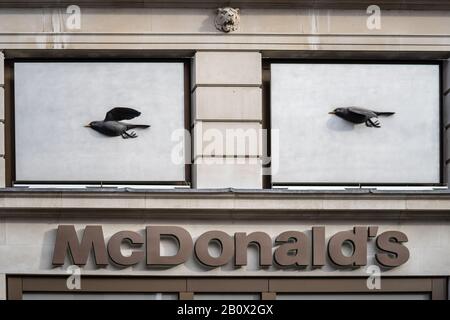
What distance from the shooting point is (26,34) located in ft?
67.5

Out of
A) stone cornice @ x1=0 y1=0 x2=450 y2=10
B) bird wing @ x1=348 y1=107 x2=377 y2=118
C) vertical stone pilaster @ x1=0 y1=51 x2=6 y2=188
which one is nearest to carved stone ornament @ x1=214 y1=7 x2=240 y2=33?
stone cornice @ x1=0 y1=0 x2=450 y2=10

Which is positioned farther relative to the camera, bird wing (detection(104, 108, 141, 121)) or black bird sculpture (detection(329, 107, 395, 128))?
black bird sculpture (detection(329, 107, 395, 128))

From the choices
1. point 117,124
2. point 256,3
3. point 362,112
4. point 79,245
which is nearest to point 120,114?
point 117,124

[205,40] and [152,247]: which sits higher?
[205,40]

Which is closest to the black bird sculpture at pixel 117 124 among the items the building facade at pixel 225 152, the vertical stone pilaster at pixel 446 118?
the building facade at pixel 225 152

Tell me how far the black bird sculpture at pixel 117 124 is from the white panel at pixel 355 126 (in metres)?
2.48

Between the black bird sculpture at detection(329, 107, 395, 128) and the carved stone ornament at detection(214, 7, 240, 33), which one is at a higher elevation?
the carved stone ornament at detection(214, 7, 240, 33)

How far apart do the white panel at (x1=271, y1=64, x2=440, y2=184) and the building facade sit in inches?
1.0

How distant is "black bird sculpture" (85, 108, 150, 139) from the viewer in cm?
2050

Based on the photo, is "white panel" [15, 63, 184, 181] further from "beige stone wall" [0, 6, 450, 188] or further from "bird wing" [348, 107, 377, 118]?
"bird wing" [348, 107, 377, 118]

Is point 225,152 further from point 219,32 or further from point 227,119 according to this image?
point 219,32

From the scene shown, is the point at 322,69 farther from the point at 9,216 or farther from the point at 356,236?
the point at 9,216
